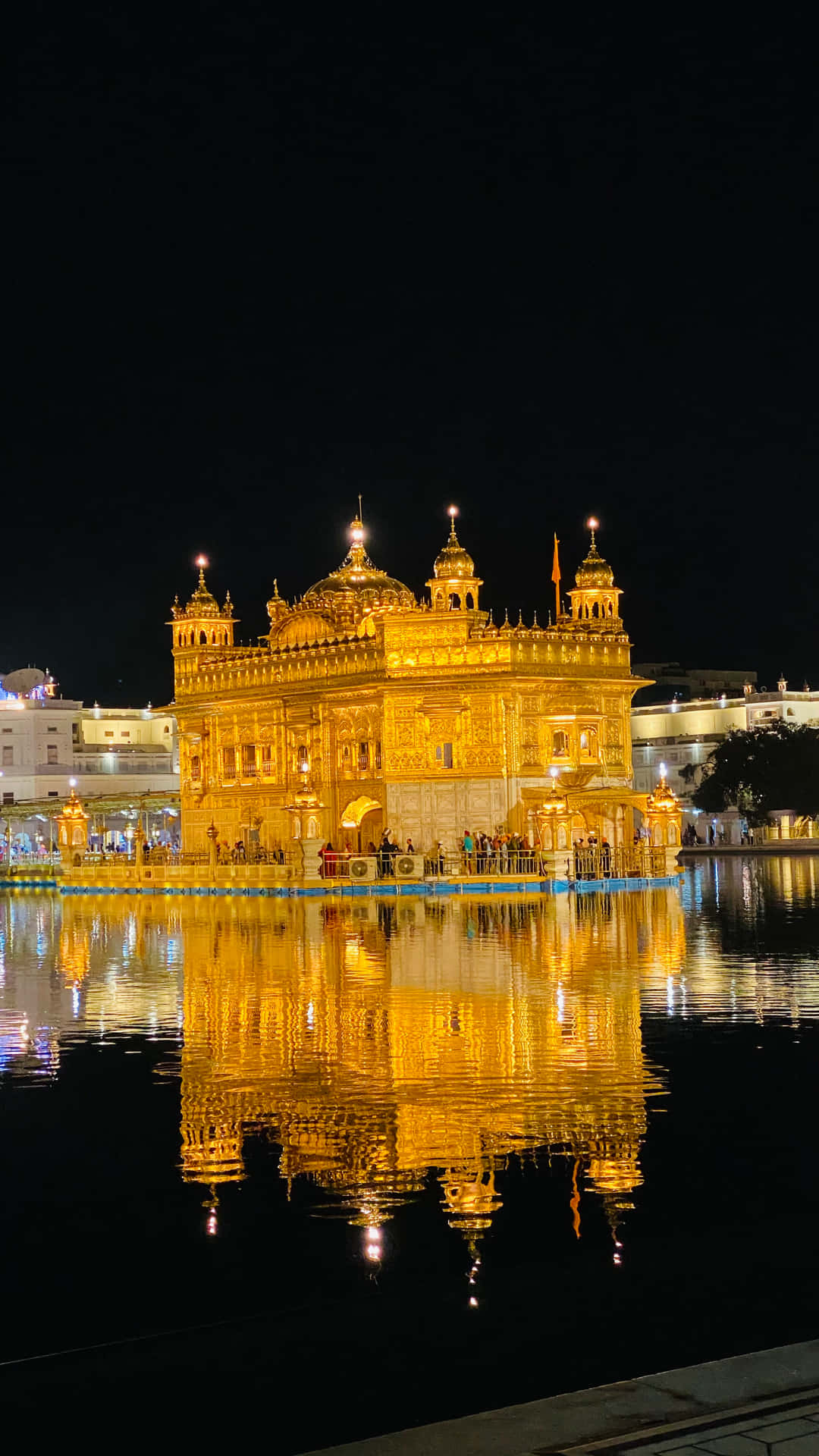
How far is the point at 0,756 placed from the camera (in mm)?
103375

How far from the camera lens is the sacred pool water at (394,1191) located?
655 centimetres

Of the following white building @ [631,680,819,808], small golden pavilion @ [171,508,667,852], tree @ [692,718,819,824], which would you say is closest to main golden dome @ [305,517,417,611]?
small golden pavilion @ [171,508,667,852]

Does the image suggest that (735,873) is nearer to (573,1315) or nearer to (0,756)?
(573,1315)

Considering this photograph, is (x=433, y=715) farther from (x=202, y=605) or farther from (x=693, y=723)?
(x=693, y=723)

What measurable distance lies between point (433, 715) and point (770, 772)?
4126cm

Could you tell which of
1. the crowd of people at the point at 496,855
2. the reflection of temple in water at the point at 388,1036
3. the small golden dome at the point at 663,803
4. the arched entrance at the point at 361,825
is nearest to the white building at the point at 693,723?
the arched entrance at the point at 361,825

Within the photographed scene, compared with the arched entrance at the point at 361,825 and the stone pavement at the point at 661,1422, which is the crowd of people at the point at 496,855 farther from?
the stone pavement at the point at 661,1422

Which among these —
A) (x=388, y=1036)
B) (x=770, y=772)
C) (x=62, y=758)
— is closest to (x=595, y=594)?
(x=770, y=772)

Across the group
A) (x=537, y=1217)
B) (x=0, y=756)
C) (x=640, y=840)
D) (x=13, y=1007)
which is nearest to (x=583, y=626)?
(x=640, y=840)

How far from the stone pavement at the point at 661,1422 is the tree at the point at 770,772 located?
82850 mm

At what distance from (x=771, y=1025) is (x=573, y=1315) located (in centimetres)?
902

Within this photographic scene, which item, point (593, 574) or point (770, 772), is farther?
point (770, 772)

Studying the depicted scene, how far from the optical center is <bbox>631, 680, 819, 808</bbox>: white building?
114688 millimetres

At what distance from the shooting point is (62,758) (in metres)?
105
